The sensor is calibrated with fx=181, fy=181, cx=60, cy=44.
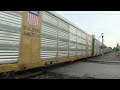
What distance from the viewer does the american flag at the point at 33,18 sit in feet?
23.8

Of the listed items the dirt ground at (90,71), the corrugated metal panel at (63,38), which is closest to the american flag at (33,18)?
the corrugated metal panel at (63,38)

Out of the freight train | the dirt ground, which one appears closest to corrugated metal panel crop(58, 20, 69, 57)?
the freight train

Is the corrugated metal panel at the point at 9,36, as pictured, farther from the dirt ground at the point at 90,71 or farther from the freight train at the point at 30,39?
the dirt ground at the point at 90,71

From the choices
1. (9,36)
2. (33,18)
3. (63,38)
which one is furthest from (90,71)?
(9,36)

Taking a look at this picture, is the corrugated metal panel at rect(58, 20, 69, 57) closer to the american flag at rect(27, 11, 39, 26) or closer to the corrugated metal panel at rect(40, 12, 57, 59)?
Result: the corrugated metal panel at rect(40, 12, 57, 59)

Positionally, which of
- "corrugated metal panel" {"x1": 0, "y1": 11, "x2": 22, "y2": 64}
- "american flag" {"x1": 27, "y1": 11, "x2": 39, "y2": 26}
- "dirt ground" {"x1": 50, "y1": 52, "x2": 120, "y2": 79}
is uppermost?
"american flag" {"x1": 27, "y1": 11, "x2": 39, "y2": 26}

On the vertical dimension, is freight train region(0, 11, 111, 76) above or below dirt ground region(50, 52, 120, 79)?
above

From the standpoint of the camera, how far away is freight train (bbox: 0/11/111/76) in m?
5.71

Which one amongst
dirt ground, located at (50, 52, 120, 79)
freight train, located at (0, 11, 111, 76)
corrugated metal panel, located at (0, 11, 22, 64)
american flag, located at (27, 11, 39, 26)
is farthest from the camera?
dirt ground, located at (50, 52, 120, 79)

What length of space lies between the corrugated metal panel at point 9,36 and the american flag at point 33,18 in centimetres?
72

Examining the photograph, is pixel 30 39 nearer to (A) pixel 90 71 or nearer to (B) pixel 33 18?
(B) pixel 33 18

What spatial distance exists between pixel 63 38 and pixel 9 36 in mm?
6240
